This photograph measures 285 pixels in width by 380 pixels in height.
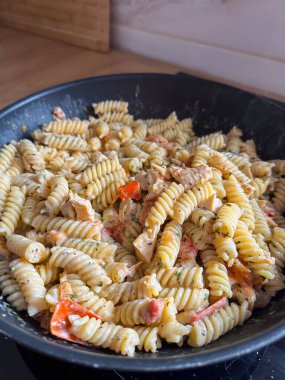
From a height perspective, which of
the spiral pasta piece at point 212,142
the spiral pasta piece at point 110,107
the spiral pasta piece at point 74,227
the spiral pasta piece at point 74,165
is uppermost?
the spiral pasta piece at point 110,107

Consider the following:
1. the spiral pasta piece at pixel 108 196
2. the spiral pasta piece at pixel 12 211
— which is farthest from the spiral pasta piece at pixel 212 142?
the spiral pasta piece at pixel 12 211

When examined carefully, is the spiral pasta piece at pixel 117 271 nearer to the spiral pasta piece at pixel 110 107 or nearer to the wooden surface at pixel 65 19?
the spiral pasta piece at pixel 110 107

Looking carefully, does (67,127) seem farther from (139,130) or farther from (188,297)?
(188,297)

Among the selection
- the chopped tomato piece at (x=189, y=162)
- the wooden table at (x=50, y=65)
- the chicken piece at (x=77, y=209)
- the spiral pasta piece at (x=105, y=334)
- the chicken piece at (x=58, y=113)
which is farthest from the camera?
the wooden table at (x=50, y=65)

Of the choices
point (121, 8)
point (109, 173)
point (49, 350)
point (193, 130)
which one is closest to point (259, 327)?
point (49, 350)

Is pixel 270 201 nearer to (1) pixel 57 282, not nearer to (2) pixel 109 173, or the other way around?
(2) pixel 109 173

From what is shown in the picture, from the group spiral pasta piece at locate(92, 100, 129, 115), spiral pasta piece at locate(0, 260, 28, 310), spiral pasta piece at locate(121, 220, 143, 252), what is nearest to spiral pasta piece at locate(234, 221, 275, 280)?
spiral pasta piece at locate(121, 220, 143, 252)

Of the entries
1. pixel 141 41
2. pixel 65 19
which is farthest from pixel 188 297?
pixel 65 19
